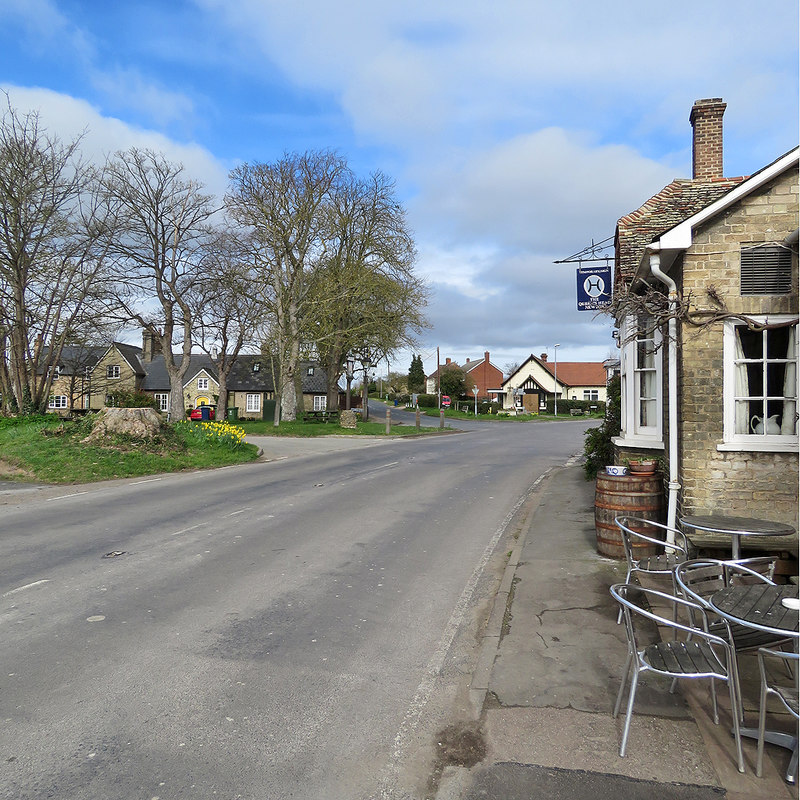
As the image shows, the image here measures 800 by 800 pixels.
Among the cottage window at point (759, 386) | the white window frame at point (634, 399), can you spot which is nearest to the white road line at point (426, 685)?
the white window frame at point (634, 399)

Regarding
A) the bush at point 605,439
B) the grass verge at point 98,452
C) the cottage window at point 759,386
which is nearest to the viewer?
the cottage window at point 759,386

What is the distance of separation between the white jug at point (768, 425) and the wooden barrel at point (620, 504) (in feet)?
4.48

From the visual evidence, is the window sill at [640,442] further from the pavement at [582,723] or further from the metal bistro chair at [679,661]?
the metal bistro chair at [679,661]

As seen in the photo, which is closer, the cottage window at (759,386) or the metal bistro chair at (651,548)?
the metal bistro chair at (651,548)

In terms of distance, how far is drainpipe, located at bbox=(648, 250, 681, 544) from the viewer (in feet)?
26.6

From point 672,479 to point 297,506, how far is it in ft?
22.2

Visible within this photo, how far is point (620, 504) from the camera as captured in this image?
327 inches

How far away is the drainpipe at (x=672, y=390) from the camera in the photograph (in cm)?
811

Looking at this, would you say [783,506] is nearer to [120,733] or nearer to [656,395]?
[656,395]

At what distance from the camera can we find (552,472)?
725 inches

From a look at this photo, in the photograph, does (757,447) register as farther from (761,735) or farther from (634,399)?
(761,735)

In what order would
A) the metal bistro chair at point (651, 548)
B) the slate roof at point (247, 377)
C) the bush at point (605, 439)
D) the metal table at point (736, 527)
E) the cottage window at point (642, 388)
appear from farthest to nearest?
the slate roof at point (247, 377) → the bush at point (605, 439) → the cottage window at point (642, 388) → the metal bistro chair at point (651, 548) → the metal table at point (736, 527)

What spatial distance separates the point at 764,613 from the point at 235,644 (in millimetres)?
3938

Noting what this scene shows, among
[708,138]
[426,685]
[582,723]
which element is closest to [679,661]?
[582,723]
